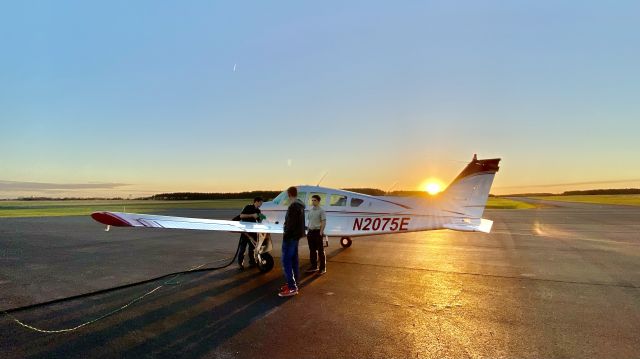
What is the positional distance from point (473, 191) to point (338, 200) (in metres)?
4.30

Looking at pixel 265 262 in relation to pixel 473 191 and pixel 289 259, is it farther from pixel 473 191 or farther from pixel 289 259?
pixel 473 191

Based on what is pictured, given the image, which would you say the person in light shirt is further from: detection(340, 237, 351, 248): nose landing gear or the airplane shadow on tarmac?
detection(340, 237, 351, 248): nose landing gear

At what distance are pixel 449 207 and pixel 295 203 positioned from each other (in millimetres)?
5822

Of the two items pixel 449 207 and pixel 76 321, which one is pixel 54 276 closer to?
pixel 76 321

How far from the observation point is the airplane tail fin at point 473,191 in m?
10.8

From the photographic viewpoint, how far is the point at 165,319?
5.74 metres

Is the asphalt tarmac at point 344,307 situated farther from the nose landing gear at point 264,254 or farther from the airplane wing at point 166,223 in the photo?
the airplane wing at point 166,223

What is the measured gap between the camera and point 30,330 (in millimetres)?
5246

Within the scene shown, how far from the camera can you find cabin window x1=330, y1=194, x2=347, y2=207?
11.3 metres

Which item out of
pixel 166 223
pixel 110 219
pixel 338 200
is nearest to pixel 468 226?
pixel 338 200

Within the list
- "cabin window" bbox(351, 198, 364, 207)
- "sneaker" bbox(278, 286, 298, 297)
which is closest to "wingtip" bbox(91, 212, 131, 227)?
"sneaker" bbox(278, 286, 298, 297)

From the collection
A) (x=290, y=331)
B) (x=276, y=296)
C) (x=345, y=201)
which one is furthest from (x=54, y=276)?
(x=345, y=201)

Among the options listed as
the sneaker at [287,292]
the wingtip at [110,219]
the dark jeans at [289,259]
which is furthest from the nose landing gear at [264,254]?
the wingtip at [110,219]

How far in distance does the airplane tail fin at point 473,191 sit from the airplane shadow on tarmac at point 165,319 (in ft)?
18.5
